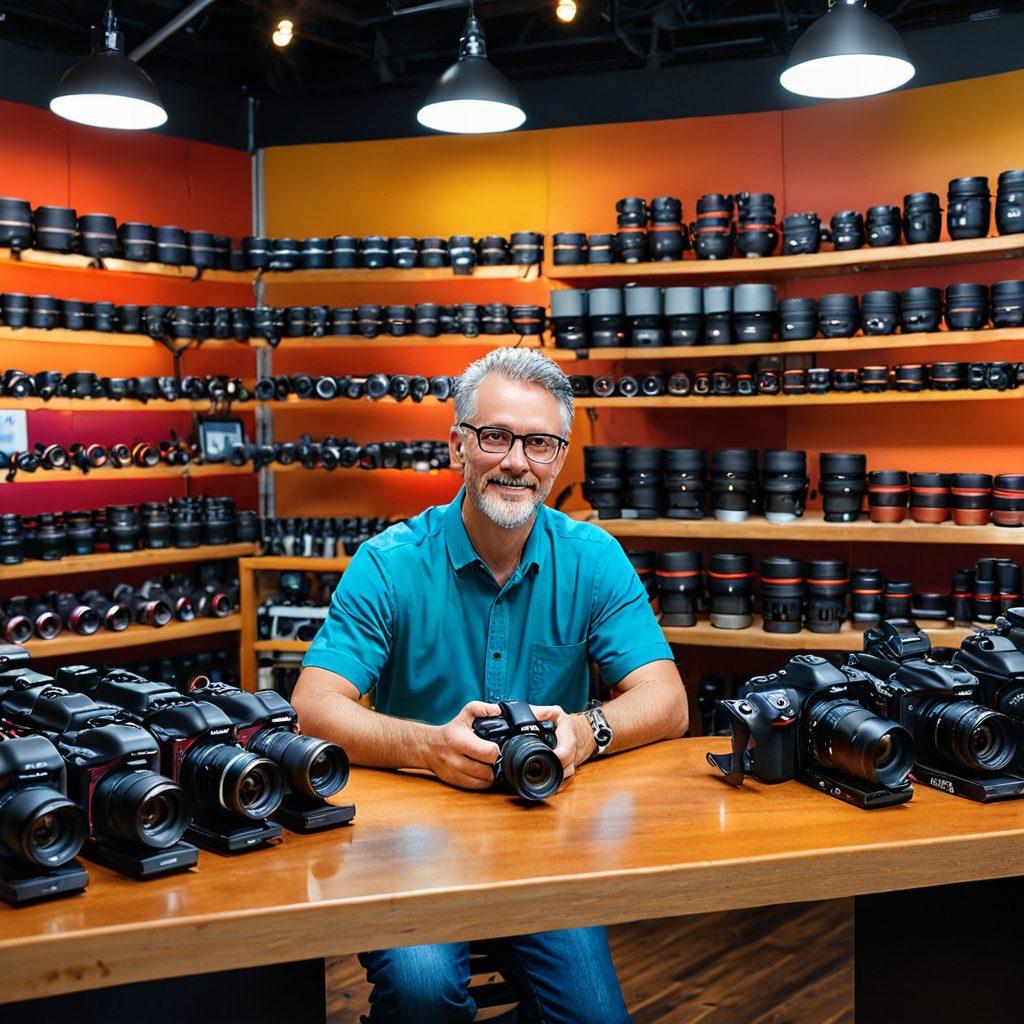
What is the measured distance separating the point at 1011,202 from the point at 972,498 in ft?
3.57

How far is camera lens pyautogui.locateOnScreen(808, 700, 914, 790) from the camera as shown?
170 cm

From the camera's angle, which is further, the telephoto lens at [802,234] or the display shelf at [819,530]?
the telephoto lens at [802,234]

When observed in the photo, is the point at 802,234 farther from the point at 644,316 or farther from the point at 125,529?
the point at 125,529

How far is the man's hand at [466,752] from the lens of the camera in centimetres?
176

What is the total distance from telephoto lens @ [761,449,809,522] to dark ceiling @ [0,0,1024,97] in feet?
6.74

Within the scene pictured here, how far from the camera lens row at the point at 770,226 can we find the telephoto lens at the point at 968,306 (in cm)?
23

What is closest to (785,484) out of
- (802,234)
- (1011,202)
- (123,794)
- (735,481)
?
(735,481)

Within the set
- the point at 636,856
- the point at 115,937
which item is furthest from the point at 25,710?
the point at 636,856

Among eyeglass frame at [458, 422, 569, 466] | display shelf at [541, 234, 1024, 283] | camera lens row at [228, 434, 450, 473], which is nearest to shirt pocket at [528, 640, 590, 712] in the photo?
eyeglass frame at [458, 422, 569, 466]

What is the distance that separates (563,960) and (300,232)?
4.70 metres

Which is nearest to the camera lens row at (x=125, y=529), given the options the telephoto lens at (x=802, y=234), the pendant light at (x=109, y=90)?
the pendant light at (x=109, y=90)

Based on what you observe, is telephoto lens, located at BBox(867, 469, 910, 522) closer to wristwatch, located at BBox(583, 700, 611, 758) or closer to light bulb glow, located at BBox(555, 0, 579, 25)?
light bulb glow, located at BBox(555, 0, 579, 25)

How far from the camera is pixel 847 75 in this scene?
11.4 ft

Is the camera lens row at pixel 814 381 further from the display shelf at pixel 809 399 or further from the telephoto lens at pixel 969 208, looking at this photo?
the telephoto lens at pixel 969 208
